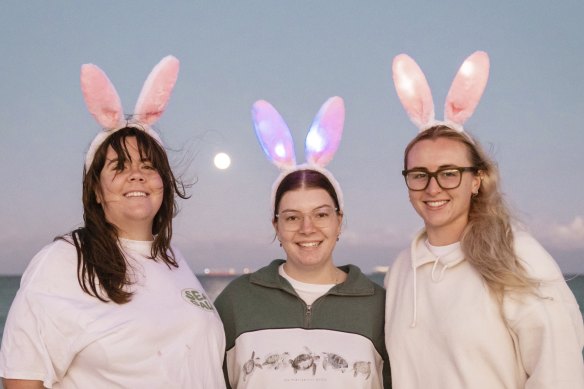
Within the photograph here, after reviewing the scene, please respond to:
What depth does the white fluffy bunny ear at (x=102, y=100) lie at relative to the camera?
363 cm

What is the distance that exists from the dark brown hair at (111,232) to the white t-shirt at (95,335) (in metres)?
0.06

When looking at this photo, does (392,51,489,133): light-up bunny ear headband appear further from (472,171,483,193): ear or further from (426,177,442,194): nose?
(426,177,442,194): nose

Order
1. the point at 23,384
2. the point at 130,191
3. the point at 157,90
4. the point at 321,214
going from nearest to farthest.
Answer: the point at 23,384 < the point at 130,191 < the point at 157,90 < the point at 321,214

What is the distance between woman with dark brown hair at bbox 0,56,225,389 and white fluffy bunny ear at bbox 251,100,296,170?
68 centimetres

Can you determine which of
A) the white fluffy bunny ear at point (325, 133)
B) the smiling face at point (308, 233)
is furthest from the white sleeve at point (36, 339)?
the white fluffy bunny ear at point (325, 133)

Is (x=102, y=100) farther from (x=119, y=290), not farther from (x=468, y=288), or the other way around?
(x=468, y=288)

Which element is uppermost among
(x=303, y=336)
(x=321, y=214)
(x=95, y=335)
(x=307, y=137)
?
(x=307, y=137)

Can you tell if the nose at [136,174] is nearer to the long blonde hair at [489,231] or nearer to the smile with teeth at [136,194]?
the smile with teeth at [136,194]

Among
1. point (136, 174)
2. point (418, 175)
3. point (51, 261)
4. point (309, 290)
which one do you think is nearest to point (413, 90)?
point (418, 175)

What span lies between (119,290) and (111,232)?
422 mm

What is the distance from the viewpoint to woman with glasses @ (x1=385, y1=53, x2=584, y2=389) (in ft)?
10.2

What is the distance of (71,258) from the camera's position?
3238mm

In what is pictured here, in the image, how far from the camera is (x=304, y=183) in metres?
4.15

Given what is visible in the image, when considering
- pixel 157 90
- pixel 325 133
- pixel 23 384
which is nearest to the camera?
pixel 23 384
